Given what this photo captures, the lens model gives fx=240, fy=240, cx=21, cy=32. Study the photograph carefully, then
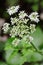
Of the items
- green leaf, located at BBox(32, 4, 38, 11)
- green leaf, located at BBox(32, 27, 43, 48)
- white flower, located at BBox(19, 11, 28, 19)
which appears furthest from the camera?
green leaf, located at BBox(32, 4, 38, 11)

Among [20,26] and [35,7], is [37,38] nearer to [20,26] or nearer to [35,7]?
[20,26]

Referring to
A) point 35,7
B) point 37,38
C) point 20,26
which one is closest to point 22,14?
point 20,26

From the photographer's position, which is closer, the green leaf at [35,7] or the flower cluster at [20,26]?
the flower cluster at [20,26]

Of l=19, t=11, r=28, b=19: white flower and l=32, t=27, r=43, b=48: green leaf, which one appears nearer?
l=19, t=11, r=28, b=19: white flower

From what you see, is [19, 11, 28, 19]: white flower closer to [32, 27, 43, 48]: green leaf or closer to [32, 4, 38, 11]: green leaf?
[32, 27, 43, 48]: green leaf

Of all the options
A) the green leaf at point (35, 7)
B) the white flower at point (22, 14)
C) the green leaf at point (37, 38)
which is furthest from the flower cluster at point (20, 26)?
the green leaf at point (35, 7)

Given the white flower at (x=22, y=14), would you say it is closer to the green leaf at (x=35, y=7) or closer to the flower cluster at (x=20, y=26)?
the flower cluster at (x=20, y=26)

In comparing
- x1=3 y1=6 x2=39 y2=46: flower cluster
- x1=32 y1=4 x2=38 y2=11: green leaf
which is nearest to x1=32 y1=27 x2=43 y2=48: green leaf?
x1=3 y1=6 x2=39 y2=46: flower cluster

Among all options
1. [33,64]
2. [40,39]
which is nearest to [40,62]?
[33,64]

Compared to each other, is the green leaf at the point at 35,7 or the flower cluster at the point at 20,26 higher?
the green leaf at the point at 35,7

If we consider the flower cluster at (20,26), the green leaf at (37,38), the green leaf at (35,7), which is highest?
the green leaf at (35,7)

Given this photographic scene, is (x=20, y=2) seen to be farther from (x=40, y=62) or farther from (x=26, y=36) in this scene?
(x=40, y=62)
